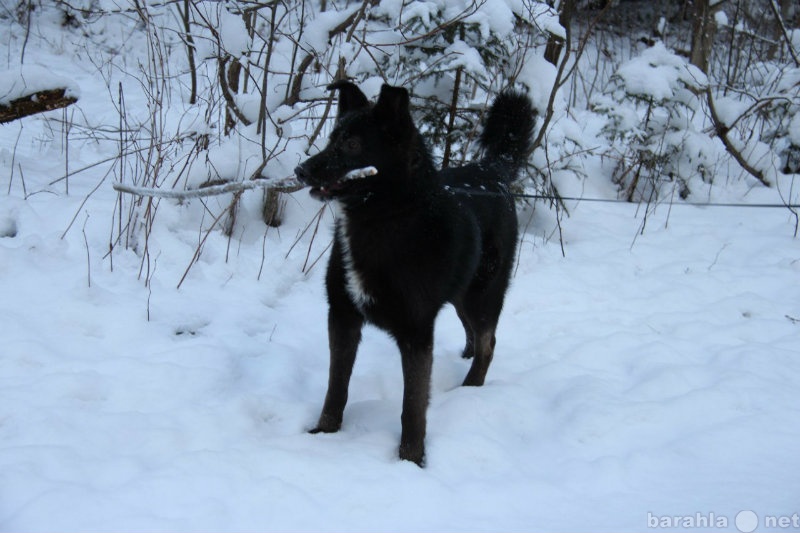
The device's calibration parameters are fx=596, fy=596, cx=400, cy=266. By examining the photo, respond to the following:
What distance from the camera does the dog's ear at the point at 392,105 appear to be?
2410 millimetres

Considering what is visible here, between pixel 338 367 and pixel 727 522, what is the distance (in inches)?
65.9

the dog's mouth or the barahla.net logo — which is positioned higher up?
the dog's mouth

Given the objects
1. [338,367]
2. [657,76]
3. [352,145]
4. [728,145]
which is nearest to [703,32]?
[728,145]

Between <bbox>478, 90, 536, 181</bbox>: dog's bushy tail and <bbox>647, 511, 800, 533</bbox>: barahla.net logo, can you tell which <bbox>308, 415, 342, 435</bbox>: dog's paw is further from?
<bbox>478, 90, 536, 181</bbox>: dog's bushy tail

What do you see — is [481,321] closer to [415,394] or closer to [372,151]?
[415,394]

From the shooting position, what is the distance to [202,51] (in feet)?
14.4

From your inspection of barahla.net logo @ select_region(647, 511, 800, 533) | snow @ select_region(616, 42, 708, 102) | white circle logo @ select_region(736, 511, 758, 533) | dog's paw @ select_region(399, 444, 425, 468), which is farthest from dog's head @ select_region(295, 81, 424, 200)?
snow @ select_region(616, 42, 708, 102)

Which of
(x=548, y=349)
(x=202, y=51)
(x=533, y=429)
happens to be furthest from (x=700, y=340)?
(x=202, y=51)

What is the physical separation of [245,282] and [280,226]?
0.95 metres

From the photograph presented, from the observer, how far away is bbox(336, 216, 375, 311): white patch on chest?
8.48ft

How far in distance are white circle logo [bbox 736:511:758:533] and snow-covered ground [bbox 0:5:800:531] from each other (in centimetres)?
1

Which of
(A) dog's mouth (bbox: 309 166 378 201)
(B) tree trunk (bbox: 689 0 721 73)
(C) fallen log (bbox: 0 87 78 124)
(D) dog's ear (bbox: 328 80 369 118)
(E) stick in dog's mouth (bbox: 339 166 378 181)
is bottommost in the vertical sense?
(A) dog's mouth (bbox: 309 166 378 201)

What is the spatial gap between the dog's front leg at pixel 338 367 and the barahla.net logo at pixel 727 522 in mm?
1377

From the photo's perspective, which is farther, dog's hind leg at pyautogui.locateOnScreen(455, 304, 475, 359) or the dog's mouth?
dog's hind leg at pyautogui.locateOnScreen(455, 304, 475, 359)
